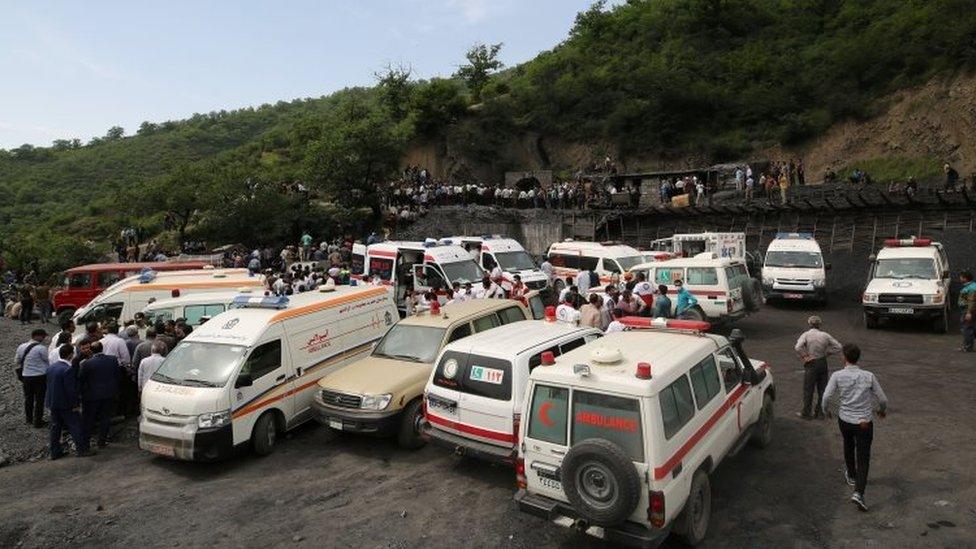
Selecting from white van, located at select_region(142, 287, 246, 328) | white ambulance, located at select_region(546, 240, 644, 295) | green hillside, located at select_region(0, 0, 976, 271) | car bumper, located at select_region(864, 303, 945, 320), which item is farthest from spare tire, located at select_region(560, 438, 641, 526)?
Answer: green hillside, located at select_region(0, 0, 976, 271)

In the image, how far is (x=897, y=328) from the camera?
15.8m

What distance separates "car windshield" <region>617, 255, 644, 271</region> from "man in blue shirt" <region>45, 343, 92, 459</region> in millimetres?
14529

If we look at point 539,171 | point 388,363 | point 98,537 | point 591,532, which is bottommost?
point 98,537

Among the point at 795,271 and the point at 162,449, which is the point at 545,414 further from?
the point at 795,271

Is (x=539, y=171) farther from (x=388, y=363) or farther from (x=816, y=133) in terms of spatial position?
(x=388, y=363)

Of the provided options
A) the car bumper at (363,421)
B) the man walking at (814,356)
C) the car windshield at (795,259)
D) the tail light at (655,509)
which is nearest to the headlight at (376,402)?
the car bumper at (363,421)

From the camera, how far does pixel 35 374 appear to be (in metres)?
10.1

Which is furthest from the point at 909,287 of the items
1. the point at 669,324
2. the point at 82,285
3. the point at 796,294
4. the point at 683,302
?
the point at 82,285

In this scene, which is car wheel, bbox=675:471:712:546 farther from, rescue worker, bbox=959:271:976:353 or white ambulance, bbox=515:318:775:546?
rescue worker, bbox=959:271:976:353

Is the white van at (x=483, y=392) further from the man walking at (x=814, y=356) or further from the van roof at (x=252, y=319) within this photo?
the man walking at (x=814, y=356)

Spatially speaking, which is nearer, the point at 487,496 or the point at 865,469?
the point at 865,469

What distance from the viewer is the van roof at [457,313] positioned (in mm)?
9641

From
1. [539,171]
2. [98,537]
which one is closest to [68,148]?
[539,171]

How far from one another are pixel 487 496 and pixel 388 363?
9.32 ft
